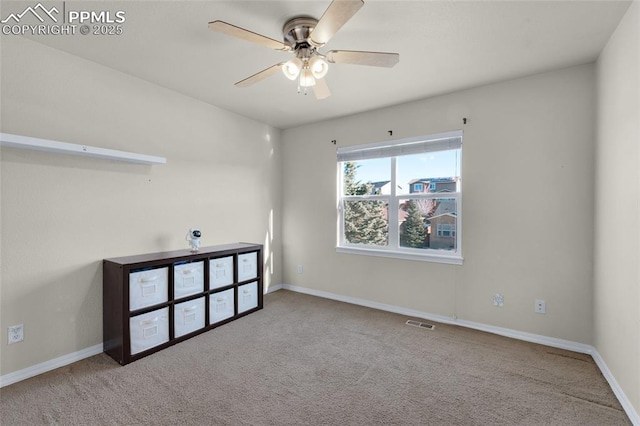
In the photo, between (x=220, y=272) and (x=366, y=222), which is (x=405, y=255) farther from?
(x=220, y=272)

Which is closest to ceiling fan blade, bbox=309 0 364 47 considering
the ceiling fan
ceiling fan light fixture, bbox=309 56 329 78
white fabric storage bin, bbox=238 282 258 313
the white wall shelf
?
the ceiling fan

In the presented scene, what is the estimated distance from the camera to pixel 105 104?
2648mm

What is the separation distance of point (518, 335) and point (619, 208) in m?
1.49

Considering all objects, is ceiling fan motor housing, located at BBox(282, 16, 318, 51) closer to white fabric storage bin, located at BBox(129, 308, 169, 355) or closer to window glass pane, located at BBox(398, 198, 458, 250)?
window glass pane, located at BBox(398, 198, 458, 250)

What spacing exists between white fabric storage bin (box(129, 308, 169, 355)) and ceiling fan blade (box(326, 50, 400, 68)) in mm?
2564

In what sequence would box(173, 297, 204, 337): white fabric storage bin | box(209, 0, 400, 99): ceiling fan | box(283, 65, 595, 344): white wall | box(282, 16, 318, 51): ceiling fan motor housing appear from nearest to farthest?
1. box(209, 0, 400, 99): ceiling fan
2. box(282, 16, 318, 51): ceiling fan motor housing
3. box(283, 65, 595, 344): white wall
4. box(173, 297, 204, 337): white fabric storage bin

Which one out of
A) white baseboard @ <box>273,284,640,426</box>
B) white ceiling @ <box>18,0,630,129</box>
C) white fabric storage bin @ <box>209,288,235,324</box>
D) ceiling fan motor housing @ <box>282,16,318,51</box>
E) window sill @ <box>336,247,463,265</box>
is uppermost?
white ceiling @ <box>18,0,630,129</box>

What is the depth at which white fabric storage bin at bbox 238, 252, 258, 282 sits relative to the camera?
3.45m

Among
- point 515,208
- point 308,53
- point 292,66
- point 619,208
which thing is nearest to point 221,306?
point 292,66

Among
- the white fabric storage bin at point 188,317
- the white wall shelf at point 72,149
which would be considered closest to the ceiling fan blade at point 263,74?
the white wall shelf at point 72,149

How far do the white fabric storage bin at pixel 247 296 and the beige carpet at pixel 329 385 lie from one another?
498 mm

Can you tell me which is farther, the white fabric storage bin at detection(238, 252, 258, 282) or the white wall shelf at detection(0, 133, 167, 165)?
the white fabric storage bin at detection(238, 252, 258, 282)

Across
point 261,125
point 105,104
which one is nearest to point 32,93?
point 105,104

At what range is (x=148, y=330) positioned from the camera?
2.54 metres
